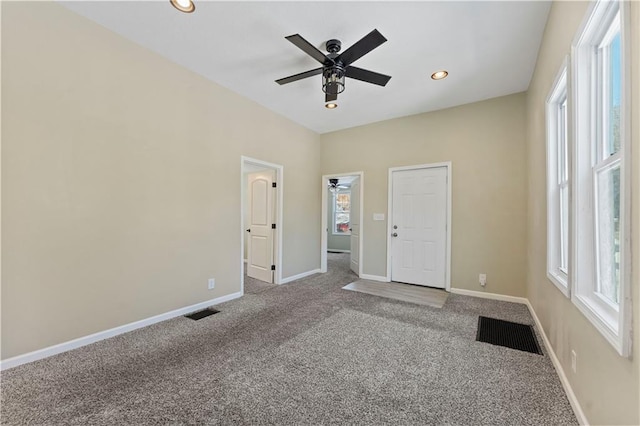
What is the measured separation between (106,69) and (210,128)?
3.83ft

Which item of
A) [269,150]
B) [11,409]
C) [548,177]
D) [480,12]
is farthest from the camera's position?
[269,150]

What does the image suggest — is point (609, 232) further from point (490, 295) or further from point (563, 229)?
point (490, 295)

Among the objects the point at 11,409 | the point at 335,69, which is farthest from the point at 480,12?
the point at 11,409

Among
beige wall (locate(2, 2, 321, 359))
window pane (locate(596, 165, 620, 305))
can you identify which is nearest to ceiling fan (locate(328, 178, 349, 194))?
beige wall (locate(2, 2, 321, 359))

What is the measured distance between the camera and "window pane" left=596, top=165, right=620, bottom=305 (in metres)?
1.42

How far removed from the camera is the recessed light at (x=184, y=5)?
2229 mm

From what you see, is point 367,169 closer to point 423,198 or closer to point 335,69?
point 423,198

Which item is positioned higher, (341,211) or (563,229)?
(341,211)

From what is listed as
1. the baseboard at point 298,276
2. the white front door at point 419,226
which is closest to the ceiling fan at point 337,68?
the white front door at point 419,226

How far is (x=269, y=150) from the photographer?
4465 millimetres

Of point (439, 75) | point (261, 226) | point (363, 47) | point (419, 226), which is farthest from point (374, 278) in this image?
point (363, 47)

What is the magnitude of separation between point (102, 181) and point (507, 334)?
4.37 m

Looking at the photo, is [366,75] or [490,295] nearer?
[366,75]

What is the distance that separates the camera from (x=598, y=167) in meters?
1.57
